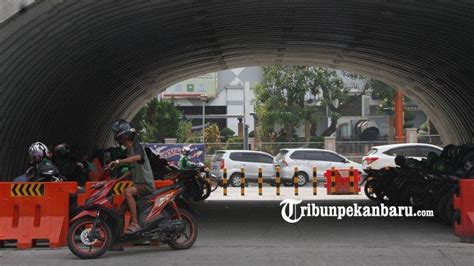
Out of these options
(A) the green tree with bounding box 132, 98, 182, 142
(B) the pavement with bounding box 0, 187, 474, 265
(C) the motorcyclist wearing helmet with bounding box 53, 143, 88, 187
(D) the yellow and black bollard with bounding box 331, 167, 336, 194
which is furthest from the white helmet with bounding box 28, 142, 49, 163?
(A) the green tree with bounding box 132, 98, 182, 142

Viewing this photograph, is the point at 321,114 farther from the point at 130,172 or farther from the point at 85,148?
the point at 130,172

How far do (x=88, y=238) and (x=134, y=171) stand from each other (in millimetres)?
1027

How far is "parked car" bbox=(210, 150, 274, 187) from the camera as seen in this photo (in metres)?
29.1

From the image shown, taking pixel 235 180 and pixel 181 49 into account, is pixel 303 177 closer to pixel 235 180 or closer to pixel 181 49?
pixel 235 180

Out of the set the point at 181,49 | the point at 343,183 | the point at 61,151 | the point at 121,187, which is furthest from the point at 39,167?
the point at 343,183

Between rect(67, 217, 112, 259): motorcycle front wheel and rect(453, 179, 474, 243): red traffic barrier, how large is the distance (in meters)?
4.90

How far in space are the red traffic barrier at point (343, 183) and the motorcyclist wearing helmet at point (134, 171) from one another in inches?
536

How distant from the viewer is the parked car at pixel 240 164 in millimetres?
29094

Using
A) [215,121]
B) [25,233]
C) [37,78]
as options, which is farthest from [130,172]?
[215,121]

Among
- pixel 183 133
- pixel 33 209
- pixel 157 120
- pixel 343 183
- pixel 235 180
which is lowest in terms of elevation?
pixel 235 180

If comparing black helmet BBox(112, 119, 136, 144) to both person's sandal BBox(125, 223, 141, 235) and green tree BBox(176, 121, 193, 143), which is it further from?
green tree BBox(176, 121, 193, 143)

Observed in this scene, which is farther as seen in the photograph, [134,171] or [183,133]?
[183,133]

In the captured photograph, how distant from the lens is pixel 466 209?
34.4 feet

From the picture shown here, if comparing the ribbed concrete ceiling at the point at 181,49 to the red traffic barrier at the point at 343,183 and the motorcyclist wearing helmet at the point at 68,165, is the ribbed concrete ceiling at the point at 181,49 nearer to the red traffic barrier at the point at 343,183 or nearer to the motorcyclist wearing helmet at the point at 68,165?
the motorcyclist wearing helmet at the point at 68,165
